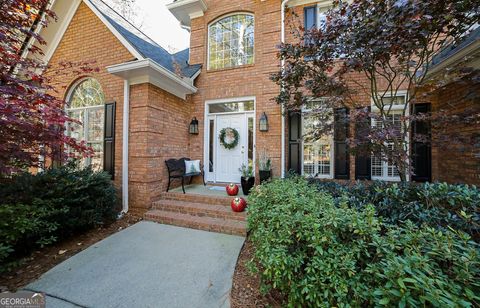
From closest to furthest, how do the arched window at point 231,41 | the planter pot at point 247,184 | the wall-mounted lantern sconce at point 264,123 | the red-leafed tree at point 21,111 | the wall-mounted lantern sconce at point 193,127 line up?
the red-leafed tree at point 21,111, the planter pot at point 247,184, the wall-mounted lantern sconce at point 264,123, the arched window at point 231,41, the wall-mounted lantern sconce at point 193,127

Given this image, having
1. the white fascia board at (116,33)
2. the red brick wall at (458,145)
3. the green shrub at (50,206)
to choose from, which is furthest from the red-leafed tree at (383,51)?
the green shrub at (50,206)

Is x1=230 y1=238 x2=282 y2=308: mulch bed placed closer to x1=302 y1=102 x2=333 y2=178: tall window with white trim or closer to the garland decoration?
x1=302 y1=102 x2=333 y2=178: tall window with white trim

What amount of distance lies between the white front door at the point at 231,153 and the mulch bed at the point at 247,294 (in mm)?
3310

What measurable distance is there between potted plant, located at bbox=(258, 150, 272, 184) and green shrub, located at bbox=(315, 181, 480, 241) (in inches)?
97.0

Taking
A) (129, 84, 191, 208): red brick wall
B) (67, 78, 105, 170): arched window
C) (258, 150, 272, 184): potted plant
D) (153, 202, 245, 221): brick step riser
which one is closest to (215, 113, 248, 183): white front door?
(258, 150, 272, 184): potted plant

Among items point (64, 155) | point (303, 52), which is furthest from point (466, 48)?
point (64, 155)

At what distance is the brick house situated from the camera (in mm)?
4590

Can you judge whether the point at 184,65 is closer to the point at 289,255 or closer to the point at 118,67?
the point at 118,67

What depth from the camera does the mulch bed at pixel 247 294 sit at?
2014 mm

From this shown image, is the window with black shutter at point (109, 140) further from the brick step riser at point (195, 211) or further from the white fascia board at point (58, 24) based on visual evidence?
the white fascia board at point (58, 24)

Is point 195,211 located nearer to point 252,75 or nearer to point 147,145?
point 147,145

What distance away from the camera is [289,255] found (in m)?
→ 1.64

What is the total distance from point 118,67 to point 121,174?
2.45 metres

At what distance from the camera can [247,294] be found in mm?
2180
